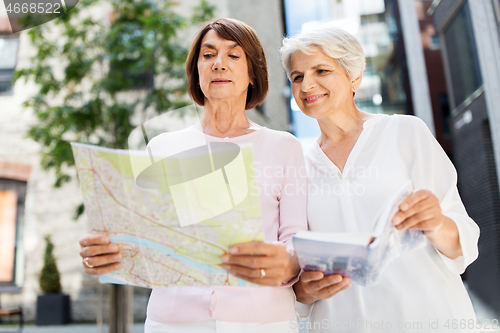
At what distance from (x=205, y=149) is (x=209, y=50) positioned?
17.3 inches

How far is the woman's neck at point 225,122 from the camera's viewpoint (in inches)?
56.7

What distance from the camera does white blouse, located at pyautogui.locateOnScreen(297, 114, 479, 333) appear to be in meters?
1.30

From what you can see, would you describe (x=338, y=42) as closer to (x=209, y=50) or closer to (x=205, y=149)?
(x=209, y=50)

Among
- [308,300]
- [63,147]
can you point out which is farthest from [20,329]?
[308,300]

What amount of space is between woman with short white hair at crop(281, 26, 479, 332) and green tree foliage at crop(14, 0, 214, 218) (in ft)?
10.4

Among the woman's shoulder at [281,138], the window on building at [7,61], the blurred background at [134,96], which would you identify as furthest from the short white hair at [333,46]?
the window on building at [7,61]

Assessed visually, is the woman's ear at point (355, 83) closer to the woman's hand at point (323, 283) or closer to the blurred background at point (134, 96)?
the woman's hand at point (323, 283)

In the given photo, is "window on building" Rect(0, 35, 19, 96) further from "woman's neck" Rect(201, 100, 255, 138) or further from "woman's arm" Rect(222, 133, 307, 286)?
"woman's arm" Rect(222, 133, 307, 286)

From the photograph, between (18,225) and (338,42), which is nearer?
(338,42)

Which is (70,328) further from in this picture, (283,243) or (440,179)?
(440,179)

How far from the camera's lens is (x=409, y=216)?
1.05m

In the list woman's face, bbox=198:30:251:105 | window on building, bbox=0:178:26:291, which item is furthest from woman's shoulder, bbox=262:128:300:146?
window on building, bbox=0:178:26:291

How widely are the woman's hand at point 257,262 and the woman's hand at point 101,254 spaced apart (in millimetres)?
296

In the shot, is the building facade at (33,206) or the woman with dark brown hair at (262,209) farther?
the building facade at (33,206)
